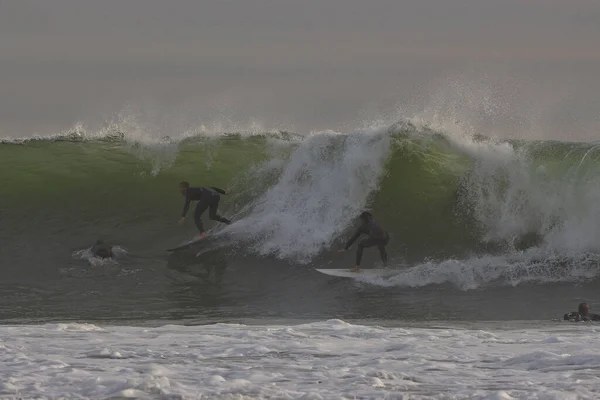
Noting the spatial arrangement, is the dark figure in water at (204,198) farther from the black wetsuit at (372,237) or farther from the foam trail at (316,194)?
the black wetsuit at (372,237)

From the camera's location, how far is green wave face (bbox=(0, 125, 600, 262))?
608 inches

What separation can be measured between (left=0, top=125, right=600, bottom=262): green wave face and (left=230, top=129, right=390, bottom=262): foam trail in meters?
0.02

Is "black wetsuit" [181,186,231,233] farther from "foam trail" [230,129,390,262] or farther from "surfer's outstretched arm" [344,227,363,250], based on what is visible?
"surfer's outstretched arm" [344,227,363,250]

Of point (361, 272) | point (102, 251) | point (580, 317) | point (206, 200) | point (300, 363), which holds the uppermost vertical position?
point (206, 200)

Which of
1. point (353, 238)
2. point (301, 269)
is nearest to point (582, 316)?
point (353, 238)

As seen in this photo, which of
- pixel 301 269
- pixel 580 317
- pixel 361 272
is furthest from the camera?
pixel 301 269

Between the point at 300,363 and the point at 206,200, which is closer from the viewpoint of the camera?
the point at 300,363

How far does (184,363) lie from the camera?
6.99 m

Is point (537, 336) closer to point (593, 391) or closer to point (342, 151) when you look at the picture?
point (593, 391)

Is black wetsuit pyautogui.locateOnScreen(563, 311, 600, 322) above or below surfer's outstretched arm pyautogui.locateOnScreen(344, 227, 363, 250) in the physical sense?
below

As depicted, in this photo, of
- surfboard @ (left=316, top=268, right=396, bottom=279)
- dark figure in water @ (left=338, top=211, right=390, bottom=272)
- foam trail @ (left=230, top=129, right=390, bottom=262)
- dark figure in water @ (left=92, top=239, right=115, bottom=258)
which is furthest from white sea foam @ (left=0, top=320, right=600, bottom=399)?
foam trail @ (left=230, top=129, right=390, bottom=262)

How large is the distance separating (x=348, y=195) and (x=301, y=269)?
7.91 ft

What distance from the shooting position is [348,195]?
16.8m

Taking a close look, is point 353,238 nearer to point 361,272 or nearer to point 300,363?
point 361,272
